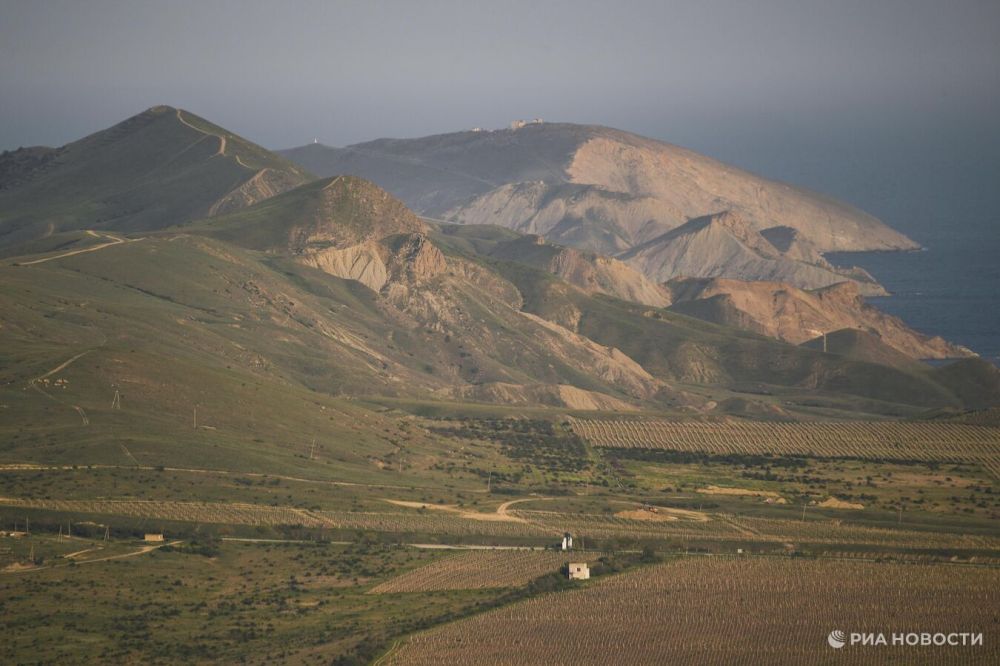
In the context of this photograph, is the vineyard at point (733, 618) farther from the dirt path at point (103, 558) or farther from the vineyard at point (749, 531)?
the dirt path at point (103, 558)

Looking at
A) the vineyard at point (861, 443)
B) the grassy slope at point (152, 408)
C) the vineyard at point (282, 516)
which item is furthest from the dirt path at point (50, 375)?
the vineyard at point (861, 443)

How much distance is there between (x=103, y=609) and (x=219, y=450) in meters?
48.0

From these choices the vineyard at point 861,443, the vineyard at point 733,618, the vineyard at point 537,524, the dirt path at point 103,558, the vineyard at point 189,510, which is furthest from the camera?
the vineyard at point 861,443

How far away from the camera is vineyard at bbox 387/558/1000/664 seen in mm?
98562

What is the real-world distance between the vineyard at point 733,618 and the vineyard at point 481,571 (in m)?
Answer: 6.55

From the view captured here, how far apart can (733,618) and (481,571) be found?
82.4ft

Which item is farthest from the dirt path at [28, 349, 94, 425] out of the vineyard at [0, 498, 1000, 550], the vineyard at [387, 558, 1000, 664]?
the vineyard at [387, 558, 1000, 664]

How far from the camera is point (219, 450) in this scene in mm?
158250

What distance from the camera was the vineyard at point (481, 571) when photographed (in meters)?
122

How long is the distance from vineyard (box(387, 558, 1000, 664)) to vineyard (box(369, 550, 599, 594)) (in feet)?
21.5

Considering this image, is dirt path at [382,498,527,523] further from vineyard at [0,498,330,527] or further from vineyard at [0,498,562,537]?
vineyard at [0,498,330,527]

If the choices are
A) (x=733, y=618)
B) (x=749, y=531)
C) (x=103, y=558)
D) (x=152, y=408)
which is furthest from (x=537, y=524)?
(x=152, y=408)

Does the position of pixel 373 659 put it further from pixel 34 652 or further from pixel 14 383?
pixel 14 383

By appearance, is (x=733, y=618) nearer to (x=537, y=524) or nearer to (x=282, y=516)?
(x=537, y=524)
